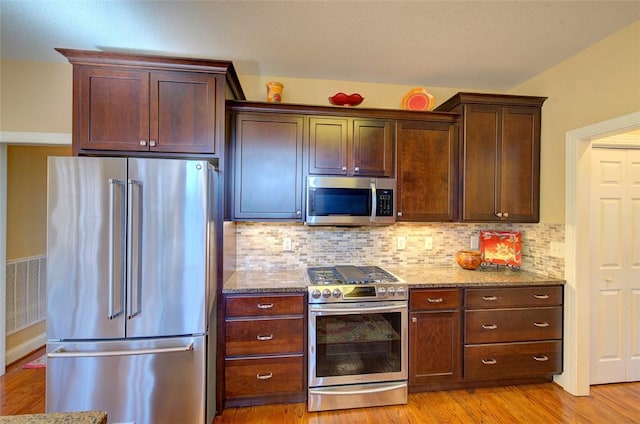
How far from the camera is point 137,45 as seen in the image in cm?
219

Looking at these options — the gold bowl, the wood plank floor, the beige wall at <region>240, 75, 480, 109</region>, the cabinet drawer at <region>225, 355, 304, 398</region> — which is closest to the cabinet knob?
the cabinet drawer at <region>225, 355, 304, 398</region>

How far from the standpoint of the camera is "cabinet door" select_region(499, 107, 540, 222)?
2510 millimetres

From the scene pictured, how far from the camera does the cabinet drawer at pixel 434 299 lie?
2.19m

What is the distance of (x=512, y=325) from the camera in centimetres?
228

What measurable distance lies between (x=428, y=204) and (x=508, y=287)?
3.04 ft

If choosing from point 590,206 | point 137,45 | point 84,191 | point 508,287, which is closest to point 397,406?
point 508,287

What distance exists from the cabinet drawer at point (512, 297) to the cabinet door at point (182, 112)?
2.35 meters

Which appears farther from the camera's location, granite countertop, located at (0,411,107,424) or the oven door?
the oven door

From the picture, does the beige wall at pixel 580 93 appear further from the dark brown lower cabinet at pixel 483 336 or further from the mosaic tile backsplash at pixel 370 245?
the dark brown lower cabinet at pixel 483 336

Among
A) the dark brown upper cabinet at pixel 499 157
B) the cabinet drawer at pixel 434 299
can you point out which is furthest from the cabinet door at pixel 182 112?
the dark brown upper cabinet at pixel 499 157

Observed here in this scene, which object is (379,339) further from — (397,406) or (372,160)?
(372,160)

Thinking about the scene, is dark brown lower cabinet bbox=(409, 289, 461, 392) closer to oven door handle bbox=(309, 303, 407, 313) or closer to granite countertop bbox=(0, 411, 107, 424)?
oven door handle bbox=(309, 303, 407, 313)

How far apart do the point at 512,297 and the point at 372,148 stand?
170 centimetres

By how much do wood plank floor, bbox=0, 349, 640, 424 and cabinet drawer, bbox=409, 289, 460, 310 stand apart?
729mm
